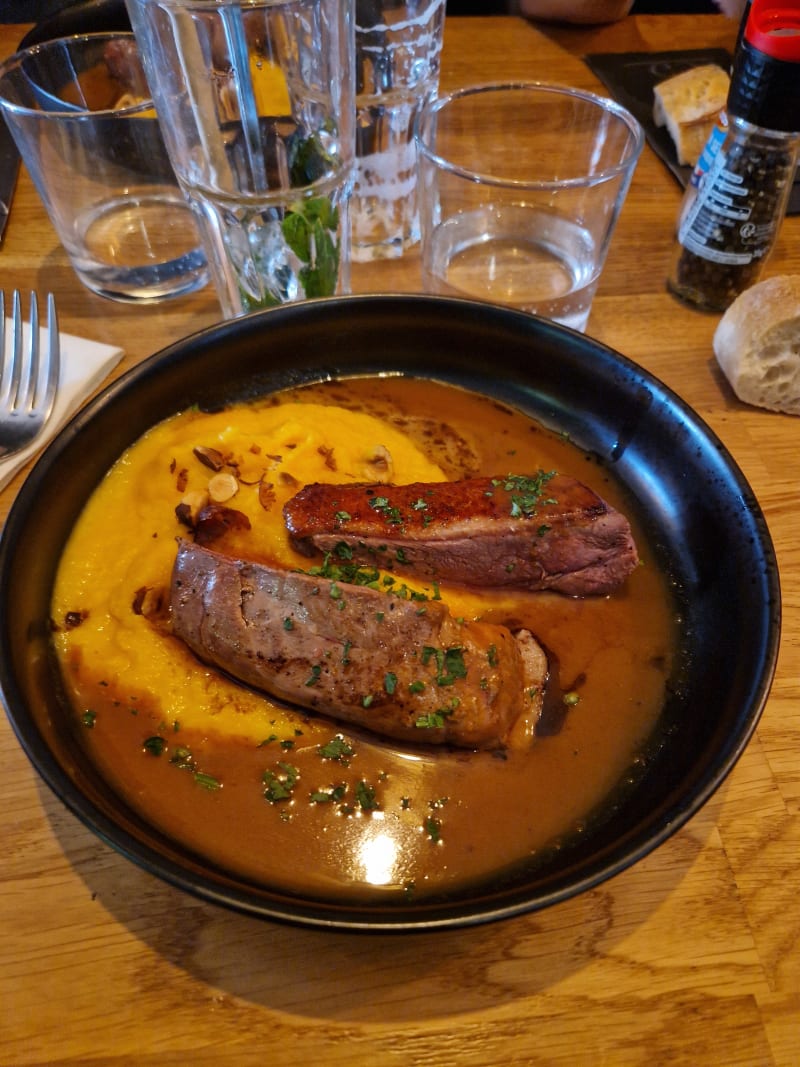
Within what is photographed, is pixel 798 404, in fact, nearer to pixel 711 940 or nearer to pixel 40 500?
pixel 711 940

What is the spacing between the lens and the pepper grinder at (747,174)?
5.37ft

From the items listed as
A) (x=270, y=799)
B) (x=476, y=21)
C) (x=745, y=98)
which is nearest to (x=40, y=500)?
(x=270, y=799)

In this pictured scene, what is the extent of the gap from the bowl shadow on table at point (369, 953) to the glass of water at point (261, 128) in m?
1.39

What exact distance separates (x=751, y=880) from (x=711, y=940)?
0.13 meters

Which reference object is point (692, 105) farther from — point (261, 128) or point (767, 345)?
point (261, 128)

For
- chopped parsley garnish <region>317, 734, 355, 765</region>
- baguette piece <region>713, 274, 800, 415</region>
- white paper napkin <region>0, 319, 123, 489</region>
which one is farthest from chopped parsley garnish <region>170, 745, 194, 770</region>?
baguette piece <region>713, 274, 800, 415</region>

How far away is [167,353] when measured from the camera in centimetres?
166

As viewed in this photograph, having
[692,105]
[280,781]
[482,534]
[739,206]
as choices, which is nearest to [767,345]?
[739,206]

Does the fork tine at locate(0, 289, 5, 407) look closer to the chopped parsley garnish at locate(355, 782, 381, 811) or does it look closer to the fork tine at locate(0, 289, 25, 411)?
the fork tine at locate(0, 289, 25, 411)

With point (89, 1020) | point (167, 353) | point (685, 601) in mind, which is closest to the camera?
point (89, 1020)

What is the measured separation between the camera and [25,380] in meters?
1.84

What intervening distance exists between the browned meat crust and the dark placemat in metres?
1.73

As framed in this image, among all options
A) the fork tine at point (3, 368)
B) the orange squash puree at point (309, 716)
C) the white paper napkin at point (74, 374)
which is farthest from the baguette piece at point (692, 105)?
the fork tine at point (3, 368)

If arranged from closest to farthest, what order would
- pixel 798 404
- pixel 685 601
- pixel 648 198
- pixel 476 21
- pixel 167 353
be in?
pixel 685 601
pixel 167 353
pixel 798 404
pixel 648 198
pixel 476 21
